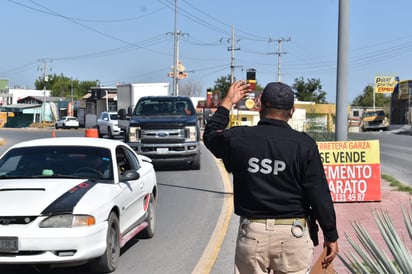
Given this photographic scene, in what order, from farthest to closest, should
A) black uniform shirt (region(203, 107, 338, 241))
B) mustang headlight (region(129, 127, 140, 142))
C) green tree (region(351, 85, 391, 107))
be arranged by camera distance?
green tree (region(351, 85, 391, 107)), mustang headlight (region(129, 127, 140, 142)), black uniform shirt (region(203, 107, 338, 241))

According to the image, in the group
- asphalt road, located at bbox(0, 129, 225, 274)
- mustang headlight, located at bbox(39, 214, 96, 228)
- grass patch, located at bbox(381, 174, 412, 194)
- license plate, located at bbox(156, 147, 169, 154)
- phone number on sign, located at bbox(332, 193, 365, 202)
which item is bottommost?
asphalt road, located at bbox(0, 129, 225, 274)

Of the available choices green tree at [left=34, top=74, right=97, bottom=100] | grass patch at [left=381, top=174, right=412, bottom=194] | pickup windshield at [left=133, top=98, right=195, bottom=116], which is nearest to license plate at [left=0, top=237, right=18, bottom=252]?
grass patch at [left=381, top=174, right=412, bottom=194]

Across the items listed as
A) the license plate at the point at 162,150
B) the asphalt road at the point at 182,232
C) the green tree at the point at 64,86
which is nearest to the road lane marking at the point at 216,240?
the asphalt road at the point at 182,232

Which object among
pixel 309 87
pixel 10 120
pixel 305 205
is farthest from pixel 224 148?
pixel 309 87

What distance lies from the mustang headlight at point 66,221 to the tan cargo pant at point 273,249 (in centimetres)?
270

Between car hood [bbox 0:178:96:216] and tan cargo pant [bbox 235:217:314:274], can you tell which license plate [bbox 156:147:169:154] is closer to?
car hood [bbox 0:178:96:216]

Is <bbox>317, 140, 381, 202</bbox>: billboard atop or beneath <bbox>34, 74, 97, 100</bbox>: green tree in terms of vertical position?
beneath

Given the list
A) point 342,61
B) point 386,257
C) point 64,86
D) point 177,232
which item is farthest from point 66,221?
point 64,86

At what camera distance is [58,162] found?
734cm

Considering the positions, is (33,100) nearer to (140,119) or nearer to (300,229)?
(140,119)

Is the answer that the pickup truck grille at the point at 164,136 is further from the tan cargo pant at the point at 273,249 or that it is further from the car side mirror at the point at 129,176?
the tan cargo pant at the point at 273,249

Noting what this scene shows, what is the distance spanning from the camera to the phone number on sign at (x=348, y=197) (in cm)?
1120

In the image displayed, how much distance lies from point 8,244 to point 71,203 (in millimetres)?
722

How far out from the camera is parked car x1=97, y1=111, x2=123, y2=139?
1500 inches
